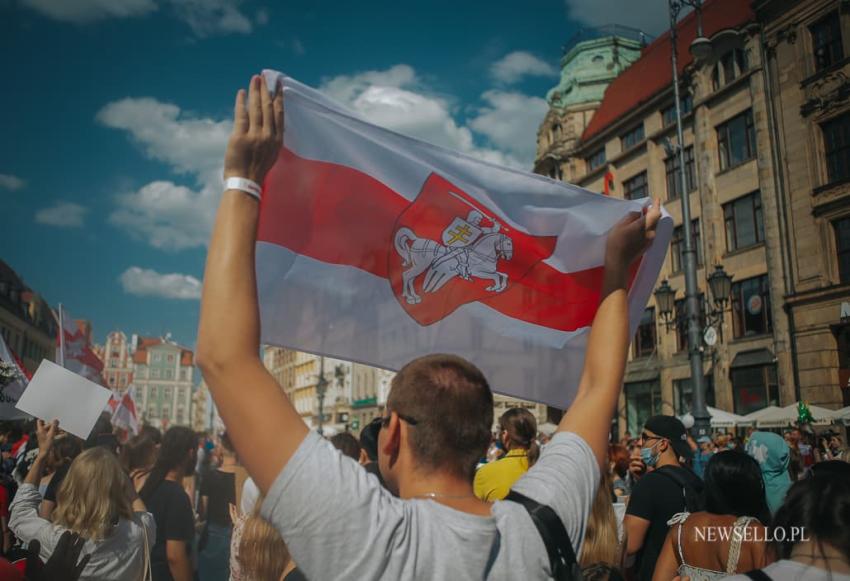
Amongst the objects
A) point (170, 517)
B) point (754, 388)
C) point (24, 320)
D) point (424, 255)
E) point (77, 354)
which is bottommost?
point (170, 517)

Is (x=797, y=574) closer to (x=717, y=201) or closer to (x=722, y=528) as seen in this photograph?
(x=722, y=528)

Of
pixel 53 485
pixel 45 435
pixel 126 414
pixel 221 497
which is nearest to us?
pixel 45 435

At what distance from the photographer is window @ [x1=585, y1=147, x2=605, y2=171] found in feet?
121

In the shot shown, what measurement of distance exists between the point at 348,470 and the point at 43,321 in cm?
7956

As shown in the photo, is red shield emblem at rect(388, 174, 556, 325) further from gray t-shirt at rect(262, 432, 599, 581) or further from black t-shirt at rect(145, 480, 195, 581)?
black t-shirt at rect(145, 480, 195, 581)

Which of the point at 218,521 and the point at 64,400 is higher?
the point at 64,400

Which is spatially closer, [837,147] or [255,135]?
[255,135]

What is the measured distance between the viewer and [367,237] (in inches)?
137

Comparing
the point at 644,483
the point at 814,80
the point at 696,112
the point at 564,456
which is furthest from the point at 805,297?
the point at 564,456

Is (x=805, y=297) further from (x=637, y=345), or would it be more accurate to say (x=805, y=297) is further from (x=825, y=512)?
(x=825, y=512)

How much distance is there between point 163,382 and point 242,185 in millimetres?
153993

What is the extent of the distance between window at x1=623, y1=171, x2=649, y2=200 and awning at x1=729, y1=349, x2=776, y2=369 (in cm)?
981

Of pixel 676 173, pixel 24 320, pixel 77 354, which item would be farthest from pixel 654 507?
pixel 24 320

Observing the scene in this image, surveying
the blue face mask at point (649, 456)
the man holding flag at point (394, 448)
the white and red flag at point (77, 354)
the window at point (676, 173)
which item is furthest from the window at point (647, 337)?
the man holding flag at point (394, 448)
